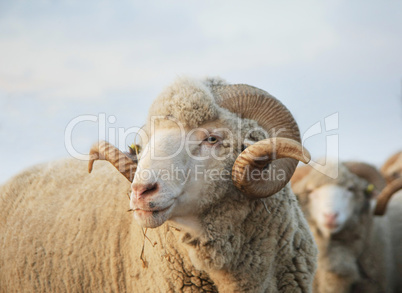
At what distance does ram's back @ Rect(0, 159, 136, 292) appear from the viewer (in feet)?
15.6

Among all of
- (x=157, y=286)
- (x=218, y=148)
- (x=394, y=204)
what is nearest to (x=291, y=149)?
(x=218, y=148)

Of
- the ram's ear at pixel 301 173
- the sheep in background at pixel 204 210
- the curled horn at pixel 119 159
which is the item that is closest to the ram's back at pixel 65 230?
the sheep in background at pixel 204 210

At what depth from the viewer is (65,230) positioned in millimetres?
5105

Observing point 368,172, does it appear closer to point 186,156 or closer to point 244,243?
point 244,243

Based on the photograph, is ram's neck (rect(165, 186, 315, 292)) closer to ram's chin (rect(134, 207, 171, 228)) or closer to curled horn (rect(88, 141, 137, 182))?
ram's chin (rect(134, 207, 171, 228))

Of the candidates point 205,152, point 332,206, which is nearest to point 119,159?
point 205,152

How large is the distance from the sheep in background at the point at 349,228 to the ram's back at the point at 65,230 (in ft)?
12.9

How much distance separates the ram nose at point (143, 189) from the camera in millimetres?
3580

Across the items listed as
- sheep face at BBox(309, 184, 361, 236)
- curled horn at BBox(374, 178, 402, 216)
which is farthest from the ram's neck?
curled horn at BBox(374, 178, 402, 216)

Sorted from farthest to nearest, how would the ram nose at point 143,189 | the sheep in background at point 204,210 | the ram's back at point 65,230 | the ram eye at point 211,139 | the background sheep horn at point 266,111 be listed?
the ram's back at point 65,230
the background sheep horn at point 266,111
the ram eye at point 211,139
the sheep in background at point 204,210
the ram nose at point 143,189

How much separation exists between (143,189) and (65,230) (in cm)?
186

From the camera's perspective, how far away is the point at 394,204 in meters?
9.54

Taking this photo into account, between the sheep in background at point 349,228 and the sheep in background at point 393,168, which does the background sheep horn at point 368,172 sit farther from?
the sheep in background at point 393,168

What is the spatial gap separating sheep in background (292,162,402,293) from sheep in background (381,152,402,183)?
6.97ft
